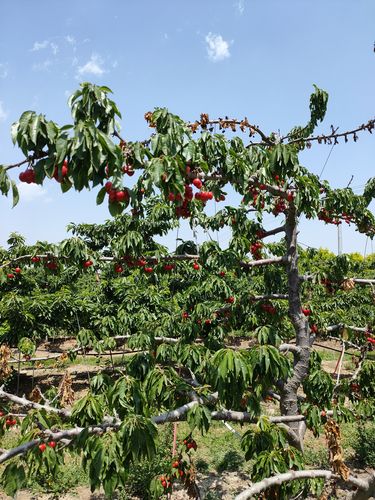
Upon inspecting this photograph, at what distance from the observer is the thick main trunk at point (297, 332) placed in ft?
12.1

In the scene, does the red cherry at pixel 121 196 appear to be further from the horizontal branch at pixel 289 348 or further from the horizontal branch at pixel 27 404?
the horizontal branch at pixel 289 348

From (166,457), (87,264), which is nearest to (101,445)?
(87,264)

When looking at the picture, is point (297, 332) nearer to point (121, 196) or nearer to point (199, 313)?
point (199, 313)

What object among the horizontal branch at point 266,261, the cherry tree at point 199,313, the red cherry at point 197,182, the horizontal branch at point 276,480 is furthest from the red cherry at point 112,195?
the horizontal branch at point 266,261

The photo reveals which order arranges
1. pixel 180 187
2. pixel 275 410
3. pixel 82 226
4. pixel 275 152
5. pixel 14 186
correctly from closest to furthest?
1. pixel 14 186
2. pixel 180 187
3. pixel 275 152
4. pixel 275 410
5. pixel 82 226

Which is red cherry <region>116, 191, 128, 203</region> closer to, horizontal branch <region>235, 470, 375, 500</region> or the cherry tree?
the cherry tree

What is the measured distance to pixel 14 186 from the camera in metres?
1.83

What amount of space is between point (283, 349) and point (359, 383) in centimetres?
160

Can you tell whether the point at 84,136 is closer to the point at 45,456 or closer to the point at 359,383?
the point at 45,456

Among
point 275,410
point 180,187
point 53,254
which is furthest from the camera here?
point 275,410

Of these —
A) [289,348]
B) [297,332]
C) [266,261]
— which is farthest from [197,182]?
[297,332]

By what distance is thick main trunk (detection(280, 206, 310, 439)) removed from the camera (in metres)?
3.69

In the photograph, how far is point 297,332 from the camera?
12.4 ft

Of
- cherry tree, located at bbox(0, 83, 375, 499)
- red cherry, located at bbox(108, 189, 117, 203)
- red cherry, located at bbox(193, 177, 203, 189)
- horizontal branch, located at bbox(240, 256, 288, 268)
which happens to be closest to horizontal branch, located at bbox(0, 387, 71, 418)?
cherry tree, located at bbox(0, 83, 375, 499)
